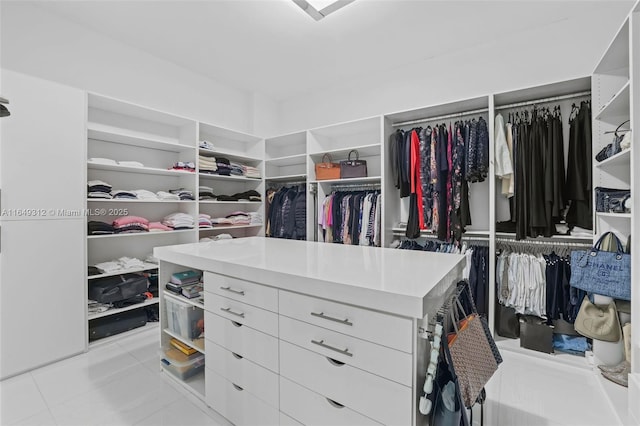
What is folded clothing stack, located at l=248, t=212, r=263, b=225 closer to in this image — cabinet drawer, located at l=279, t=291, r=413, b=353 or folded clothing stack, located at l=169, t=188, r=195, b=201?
folded clothing stack, located at l=169, t=188, r=195, b=201

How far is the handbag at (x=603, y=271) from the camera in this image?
6.02ft

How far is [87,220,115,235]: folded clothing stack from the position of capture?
2.66 meters

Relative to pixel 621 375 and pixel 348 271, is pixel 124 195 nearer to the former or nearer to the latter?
pixel 348 271

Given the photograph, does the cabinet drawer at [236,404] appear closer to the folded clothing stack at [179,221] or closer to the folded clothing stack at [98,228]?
the folded clothing stack at [98,228]

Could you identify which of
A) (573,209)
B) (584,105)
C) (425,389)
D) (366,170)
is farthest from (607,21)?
(425,389)

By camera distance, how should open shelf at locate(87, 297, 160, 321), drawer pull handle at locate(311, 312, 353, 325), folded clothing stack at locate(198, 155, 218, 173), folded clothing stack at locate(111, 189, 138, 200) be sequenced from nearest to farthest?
drawer pull handle at locate(311, 312, 353, 325), open shelf at locate(87, 297, 160, 321), folded clothing stack at locate(111, 189, 138, 200), folded clothing stack at locate(198, 155, 218, 173)

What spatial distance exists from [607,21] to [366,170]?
242cm

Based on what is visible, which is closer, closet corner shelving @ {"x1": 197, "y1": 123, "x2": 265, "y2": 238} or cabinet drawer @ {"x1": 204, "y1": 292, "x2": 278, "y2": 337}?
cabinet drawer @ {"x1": 204, "y1": 292, "x2": 278, "y2": 337}

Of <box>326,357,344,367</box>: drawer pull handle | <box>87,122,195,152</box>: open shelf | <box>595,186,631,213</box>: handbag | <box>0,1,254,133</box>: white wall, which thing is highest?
<box>0,1,254,133</box>: white wall

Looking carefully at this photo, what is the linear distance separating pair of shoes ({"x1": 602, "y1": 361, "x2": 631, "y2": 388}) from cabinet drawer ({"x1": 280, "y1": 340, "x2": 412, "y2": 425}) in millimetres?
1950

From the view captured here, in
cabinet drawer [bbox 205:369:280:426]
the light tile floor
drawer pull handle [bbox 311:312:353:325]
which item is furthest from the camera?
the light tile floor

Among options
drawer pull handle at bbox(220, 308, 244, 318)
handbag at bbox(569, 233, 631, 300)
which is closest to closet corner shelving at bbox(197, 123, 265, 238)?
drawer pull handle at bbox(220, 308, 244, 318)

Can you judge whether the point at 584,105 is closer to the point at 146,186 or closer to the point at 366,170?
the point at 366,170

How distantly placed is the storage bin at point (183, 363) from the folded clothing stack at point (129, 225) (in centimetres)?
139
